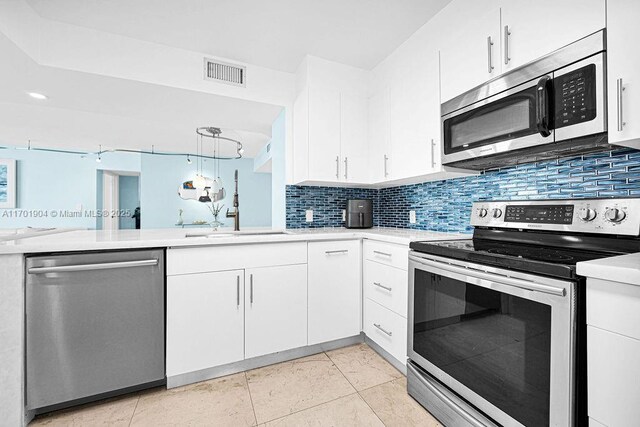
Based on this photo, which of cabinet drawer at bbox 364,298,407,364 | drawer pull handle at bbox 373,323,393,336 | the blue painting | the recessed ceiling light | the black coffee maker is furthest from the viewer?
the blue painting

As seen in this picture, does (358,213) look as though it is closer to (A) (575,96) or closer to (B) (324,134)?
(B) (324,134)

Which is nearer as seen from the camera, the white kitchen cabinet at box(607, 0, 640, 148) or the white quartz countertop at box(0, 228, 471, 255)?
the white kitchen cabinet at box(607, 0, 640, 148)

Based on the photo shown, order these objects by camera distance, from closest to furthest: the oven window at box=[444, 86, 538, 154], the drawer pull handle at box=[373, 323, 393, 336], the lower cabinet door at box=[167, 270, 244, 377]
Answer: the oven window at box=[444, 86, 538, 154], the lower cabinet door at box=[167, 270, 244, 377], the drawer pull handle at box=[373, 323, 393, 336]

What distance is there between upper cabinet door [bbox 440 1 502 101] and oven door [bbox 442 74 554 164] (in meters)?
0.16

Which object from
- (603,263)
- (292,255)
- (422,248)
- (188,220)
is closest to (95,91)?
(292,255)

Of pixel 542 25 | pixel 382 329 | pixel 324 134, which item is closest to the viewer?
pixel 542 25

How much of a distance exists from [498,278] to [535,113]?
0.77m

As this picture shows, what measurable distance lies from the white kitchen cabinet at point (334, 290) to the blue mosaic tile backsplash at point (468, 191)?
0.66 metres

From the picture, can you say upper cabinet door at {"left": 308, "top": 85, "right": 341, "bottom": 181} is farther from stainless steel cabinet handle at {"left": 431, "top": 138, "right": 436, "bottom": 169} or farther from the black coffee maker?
stainless steel cabinet handle at {"left": 431, "top": 138, "right": 436, "bottom": 169}

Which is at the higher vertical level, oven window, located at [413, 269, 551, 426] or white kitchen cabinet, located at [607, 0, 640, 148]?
white kitchen cabinet, located at [607, 0, 640, 148]

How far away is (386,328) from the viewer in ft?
6.31

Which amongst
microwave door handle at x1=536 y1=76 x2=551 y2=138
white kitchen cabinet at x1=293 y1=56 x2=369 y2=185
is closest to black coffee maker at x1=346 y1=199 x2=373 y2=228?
white kitchen cabinet at x1=293 y1=56 x2=369 y2=185

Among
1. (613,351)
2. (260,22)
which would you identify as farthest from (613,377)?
(260,22)

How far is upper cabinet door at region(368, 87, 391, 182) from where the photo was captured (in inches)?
91.7
